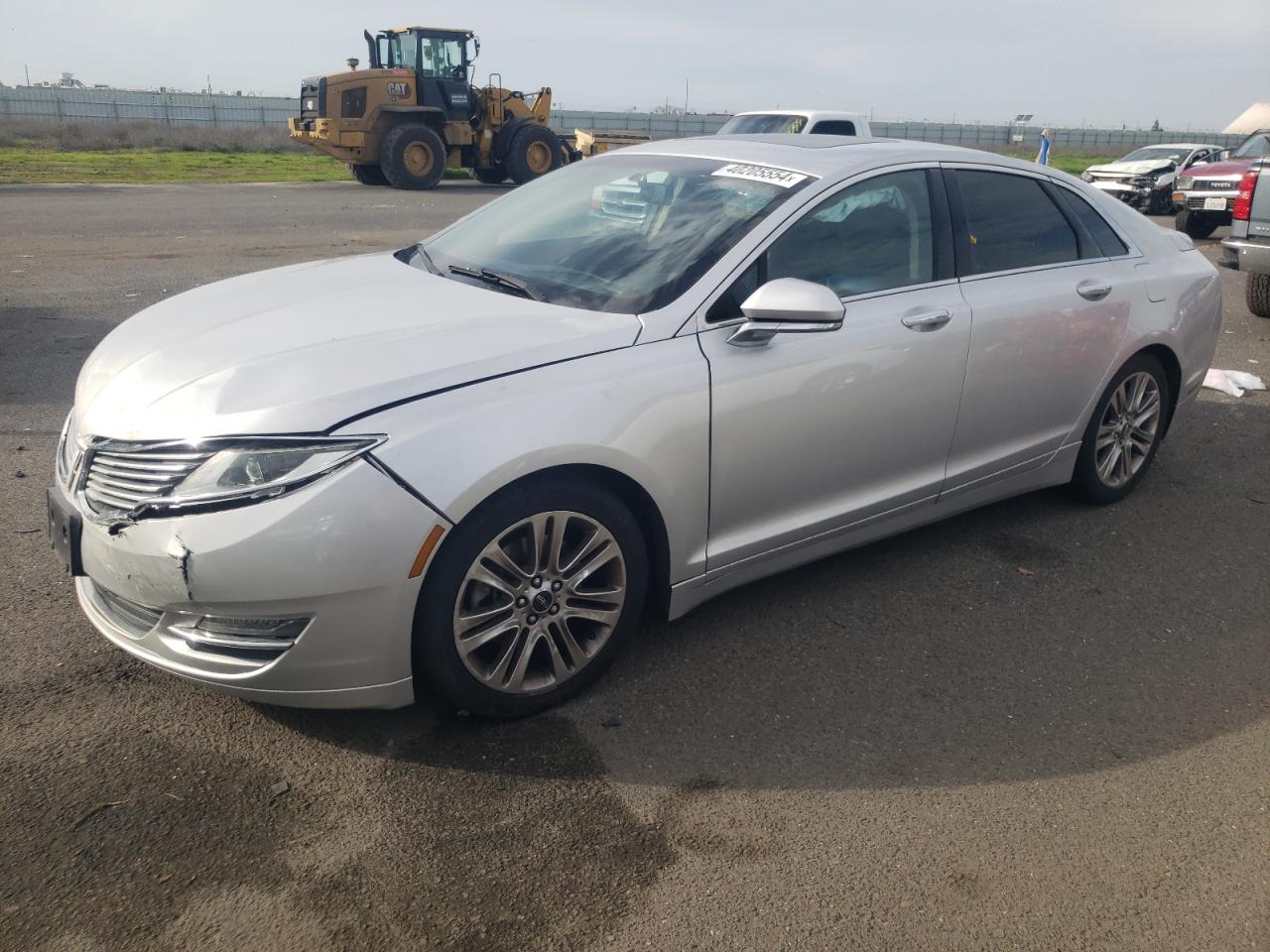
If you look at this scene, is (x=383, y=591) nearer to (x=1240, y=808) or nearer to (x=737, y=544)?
(x=737, y=544)

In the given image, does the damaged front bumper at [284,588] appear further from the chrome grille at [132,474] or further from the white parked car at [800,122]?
the white parked car at [800,122]

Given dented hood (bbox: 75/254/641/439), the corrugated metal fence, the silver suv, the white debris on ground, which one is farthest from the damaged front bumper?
the corrugated metal fence

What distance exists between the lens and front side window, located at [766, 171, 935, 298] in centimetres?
360

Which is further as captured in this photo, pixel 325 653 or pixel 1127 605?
pixel 1127 605

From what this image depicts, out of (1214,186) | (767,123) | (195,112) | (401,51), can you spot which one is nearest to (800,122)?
(767,123)

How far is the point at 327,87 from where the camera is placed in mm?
20391

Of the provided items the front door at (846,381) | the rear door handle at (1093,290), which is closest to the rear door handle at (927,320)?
the front door at (846,381)

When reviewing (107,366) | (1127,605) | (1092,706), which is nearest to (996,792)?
(1092,706)

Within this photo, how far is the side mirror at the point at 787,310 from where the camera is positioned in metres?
3.21

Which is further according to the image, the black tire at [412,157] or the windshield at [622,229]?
the black tire at [412,157]

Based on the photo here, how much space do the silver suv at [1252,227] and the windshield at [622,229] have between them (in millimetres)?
6239

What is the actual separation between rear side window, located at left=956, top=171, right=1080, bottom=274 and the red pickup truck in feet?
43.4

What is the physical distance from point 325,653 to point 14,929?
87 cm

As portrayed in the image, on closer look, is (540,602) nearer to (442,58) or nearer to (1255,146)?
(1255,146)
